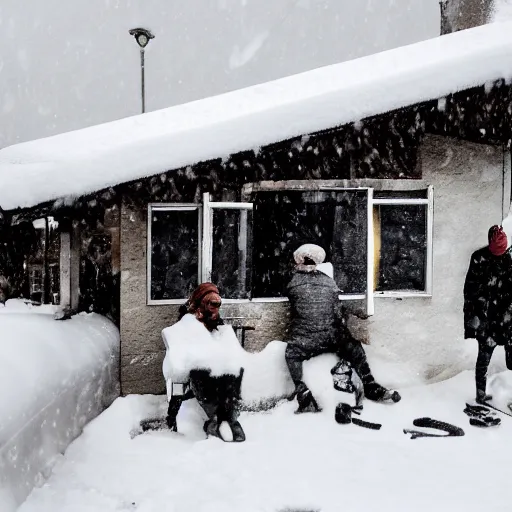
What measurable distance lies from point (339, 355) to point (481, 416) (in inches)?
63.0

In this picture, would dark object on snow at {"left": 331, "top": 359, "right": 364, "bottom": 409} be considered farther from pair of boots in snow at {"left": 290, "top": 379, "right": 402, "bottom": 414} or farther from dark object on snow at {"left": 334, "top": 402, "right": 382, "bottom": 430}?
dark object on snow at {"left": 334, "top": 402, "right": 382, "bottom": 430}

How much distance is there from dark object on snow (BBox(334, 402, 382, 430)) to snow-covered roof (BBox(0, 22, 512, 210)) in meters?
2.94

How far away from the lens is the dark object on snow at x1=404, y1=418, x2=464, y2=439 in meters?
5.32

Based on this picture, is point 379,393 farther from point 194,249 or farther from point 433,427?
point 194,249

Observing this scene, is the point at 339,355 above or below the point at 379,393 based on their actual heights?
above

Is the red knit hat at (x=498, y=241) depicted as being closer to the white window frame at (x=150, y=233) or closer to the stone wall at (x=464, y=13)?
the white window frame at (x=150, y=233)

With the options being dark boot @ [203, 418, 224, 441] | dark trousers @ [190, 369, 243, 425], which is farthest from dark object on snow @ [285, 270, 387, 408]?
dark boot @ [203, 418, 224, 441]

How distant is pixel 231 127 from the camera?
5.93 metres

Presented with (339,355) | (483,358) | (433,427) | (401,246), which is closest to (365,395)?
(339,355)

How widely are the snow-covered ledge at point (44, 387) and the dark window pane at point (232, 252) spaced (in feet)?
4.71

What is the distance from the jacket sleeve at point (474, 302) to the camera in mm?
5840

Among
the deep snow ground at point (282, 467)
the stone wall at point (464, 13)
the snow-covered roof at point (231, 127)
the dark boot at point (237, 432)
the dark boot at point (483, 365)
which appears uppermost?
the stone wall at point (464, 13)

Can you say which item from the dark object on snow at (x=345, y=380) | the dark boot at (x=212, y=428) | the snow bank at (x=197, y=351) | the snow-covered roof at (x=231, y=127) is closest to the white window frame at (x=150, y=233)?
the snow-covered roof at (x=231, y=127)

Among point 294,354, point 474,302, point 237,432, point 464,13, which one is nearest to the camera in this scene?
point 237,432
